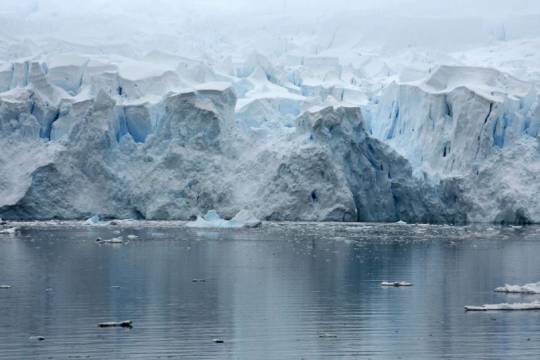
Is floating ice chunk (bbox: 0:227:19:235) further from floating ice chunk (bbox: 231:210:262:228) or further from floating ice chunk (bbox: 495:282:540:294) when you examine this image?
floating ice chunk (bbox: 495:282:540:294)

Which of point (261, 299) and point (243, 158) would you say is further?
point (243, 158)

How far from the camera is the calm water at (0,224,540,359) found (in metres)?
10.6

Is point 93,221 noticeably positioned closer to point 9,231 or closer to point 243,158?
point 9,231

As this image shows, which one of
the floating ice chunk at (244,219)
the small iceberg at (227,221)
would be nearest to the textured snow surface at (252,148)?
the small iceberg at (227,221)

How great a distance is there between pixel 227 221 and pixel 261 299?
18.6 meters

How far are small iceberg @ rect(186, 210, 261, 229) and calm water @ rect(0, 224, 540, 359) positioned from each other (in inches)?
222

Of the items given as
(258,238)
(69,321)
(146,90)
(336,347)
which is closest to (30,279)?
(69,321)

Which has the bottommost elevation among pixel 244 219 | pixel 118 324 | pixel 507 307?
pixel 244 219

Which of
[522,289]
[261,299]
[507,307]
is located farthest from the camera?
[522,289]

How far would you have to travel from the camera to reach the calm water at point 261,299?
10570 mm

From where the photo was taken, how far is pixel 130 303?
534 inches

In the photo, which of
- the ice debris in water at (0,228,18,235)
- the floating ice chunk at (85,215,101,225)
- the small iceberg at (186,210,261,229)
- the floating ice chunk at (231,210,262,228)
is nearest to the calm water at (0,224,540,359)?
the ice debris in water at (0,228,18,235)

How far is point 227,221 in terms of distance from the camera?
32.8m

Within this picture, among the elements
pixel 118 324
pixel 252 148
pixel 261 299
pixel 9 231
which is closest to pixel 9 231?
pixel 9 231
